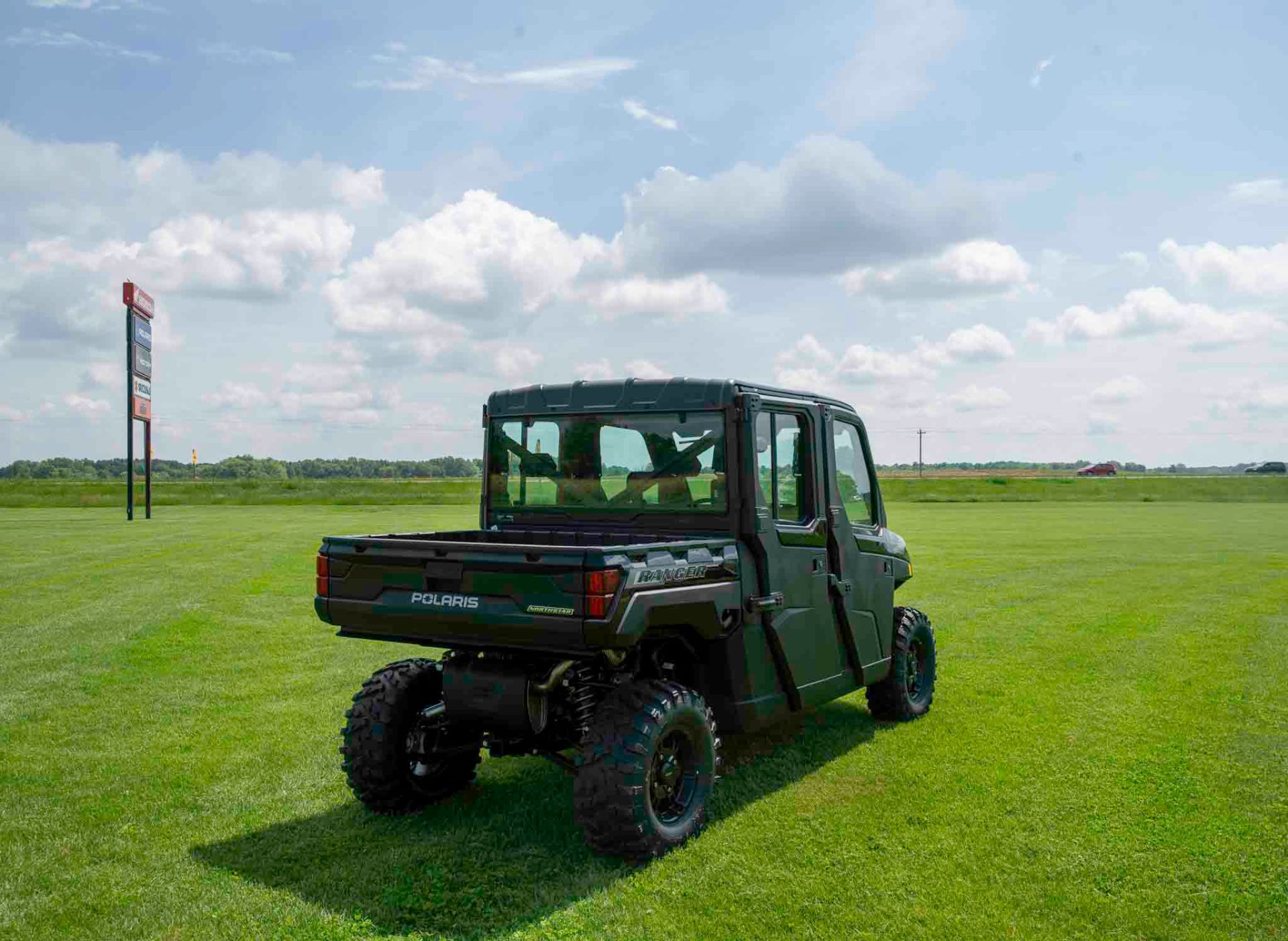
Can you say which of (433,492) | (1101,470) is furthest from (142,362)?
(1101,470)

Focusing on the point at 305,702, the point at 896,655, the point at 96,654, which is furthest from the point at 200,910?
→ the point at 96,654

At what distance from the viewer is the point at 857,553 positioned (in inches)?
275

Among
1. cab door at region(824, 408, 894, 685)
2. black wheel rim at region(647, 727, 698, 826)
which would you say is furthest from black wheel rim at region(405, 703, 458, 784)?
cab door at region(824, 408, 894, 685)

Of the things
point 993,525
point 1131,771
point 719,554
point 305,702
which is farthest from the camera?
point 993,525

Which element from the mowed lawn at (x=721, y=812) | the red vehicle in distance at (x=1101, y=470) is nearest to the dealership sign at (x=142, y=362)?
the mowed lawn at (x=721, y=812)

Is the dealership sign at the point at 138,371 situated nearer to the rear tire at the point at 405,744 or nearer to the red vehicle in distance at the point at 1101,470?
the rear tire at the point at 405,744

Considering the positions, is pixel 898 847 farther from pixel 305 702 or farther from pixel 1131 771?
pixel 305 702

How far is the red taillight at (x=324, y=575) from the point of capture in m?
5.68

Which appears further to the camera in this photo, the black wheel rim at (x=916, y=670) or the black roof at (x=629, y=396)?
the black wheel rim at (x=916, y=670)

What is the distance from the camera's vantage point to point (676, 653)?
234 inches

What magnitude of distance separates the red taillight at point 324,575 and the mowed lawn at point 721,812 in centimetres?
127

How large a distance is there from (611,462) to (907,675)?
10.4 feet

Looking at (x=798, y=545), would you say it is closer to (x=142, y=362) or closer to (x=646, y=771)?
(x=646, y=771)

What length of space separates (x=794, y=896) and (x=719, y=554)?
177 cm
